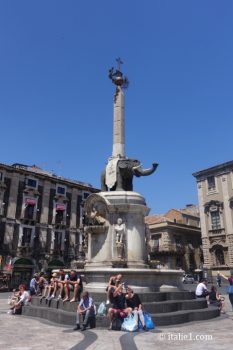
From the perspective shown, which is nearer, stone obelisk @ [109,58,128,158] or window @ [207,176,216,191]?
stone obelisk @ [109,58,128,158]

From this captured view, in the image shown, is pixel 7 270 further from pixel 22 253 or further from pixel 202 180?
pixel 202 180

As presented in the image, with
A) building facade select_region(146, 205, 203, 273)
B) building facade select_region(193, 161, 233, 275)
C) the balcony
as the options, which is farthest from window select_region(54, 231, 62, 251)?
the balcony

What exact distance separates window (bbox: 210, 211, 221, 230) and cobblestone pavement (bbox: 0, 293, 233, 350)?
35.2 meters

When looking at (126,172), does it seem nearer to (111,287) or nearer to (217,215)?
(111,287)

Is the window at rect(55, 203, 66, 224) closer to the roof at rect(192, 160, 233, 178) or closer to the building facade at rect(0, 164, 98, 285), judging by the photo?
the building facade at rect(0, 164, 98, 285)

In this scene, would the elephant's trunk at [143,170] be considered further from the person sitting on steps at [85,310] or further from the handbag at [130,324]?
the handbag at [130,324]

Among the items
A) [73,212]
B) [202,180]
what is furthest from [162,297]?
[202,180]

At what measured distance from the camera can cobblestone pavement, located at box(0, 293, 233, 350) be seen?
686cm

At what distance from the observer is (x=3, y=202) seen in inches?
1505

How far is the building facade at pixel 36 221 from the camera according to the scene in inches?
1481

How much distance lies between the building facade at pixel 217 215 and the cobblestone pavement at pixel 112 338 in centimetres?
3379

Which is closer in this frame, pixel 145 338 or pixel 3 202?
pixel 145 338

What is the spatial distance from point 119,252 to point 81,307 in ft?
12.2

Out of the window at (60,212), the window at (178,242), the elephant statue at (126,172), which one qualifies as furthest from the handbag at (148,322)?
the window at (178,242)
